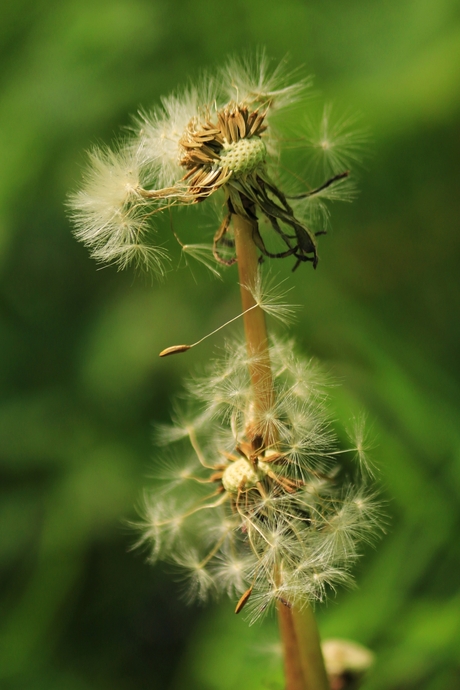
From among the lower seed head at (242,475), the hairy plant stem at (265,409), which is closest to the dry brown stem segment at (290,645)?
the hairy plant stem at (265,409)

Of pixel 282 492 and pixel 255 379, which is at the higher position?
pixel 255 379

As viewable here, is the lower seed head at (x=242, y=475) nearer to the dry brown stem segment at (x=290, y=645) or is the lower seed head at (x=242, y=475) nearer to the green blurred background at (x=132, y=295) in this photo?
the dry brown stem segment at (x=290, y=645)

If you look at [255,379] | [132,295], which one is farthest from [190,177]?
[132,295]

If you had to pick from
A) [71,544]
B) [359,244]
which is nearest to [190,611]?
[71,544]

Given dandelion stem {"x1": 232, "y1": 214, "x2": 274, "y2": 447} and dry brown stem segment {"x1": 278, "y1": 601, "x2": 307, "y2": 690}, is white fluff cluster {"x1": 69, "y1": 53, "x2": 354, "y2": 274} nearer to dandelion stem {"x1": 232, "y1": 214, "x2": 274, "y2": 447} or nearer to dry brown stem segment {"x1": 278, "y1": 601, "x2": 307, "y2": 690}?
dandelion stem {"x1": 232, "y1": 214, "x2": 274, "y2": 447}

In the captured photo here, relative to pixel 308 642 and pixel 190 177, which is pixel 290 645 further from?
pixel 190 177

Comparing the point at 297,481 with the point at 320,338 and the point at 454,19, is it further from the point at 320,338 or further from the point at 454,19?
the point at 454,19

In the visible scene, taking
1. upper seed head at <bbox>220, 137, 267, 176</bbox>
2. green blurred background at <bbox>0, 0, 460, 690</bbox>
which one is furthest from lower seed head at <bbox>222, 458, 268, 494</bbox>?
green blurred background at <bbox>0, 0, 460, 690</bbox>
